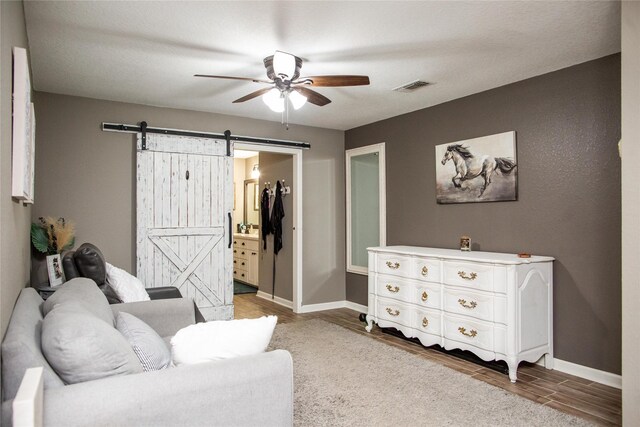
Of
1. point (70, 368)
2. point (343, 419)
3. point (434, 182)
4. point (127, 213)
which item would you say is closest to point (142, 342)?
point (70, 368)

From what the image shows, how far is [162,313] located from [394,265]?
2338 millimetres

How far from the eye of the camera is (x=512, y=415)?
2658 mm

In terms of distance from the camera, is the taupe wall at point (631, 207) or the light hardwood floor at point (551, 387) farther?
the light hardwood floor at point (551, 387)

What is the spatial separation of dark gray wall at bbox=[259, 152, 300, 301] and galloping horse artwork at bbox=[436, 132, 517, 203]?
2.00 meters

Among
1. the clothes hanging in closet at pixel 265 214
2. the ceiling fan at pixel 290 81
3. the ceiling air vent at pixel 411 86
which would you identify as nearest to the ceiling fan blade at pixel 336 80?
the ceiling fan at pixel 290 81

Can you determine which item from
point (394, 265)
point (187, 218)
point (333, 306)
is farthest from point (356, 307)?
point (187, 218)

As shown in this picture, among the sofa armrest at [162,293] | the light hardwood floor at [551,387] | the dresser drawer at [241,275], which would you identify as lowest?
the light hardwood floor at [551,387]

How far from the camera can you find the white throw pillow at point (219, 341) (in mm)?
1696

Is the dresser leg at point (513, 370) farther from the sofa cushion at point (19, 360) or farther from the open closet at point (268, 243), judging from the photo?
the open closet at point (268, 243)

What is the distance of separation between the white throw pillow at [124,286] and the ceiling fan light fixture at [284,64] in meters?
1.90

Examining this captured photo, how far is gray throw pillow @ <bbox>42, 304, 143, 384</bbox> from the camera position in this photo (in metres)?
1.43

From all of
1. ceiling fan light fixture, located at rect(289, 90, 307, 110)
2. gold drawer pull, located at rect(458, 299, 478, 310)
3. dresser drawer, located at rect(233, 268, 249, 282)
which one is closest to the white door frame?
dresser drawer, located at rect(233, 268, 249, 282)

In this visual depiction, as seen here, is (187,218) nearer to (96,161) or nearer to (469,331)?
(96,161)

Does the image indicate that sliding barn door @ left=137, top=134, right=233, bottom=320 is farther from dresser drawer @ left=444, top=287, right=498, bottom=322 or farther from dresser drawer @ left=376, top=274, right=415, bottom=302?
dresser drawer @ left=444, top=287, right=498, bottom=322
